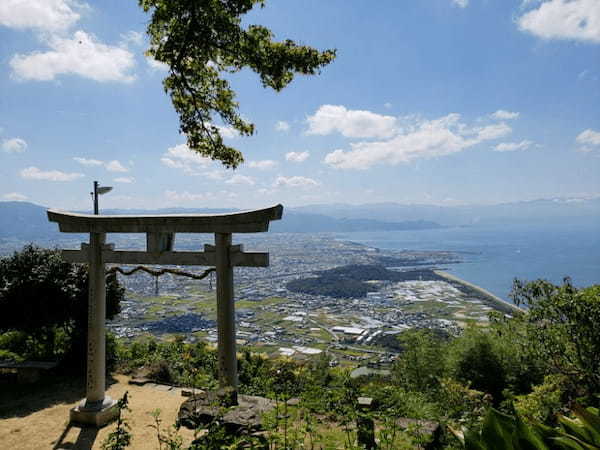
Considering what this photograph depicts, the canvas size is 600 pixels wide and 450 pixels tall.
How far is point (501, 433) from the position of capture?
120 cm

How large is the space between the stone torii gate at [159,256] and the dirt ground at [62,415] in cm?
30

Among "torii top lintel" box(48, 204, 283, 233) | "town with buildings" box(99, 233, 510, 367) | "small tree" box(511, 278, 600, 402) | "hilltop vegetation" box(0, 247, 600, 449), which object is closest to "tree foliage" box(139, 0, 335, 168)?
"torii top lintel" box(48, 204, 283, 233)

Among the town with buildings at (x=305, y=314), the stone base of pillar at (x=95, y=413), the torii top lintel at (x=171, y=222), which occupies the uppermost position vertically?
the torii top lintel at (x=171, y=222)

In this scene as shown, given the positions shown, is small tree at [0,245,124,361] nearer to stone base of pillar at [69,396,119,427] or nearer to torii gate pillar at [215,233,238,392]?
stone base of pillar at [69,396,119,427]

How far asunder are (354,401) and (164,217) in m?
3.20

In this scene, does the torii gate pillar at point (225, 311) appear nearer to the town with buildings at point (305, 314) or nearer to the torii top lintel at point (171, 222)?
the torii top lintel at point (171, 222)

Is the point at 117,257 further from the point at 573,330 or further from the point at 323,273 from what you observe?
the point at 323,273

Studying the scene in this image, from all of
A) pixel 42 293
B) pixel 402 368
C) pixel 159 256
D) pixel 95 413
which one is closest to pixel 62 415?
pixel 95 413

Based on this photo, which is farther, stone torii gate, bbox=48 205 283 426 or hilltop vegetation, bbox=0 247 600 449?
stone torii gate, bbox=48 205 283 426

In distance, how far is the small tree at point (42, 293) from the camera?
6660mm

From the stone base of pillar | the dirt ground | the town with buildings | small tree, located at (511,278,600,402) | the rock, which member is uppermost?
small tree, located at (511,278,600,402)

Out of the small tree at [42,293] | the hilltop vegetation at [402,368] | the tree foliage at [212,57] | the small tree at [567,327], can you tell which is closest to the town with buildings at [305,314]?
the hilltop vegetation at [402,368]

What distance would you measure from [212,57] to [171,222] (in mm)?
2121

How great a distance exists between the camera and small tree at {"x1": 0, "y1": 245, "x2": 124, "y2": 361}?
6.66 m
